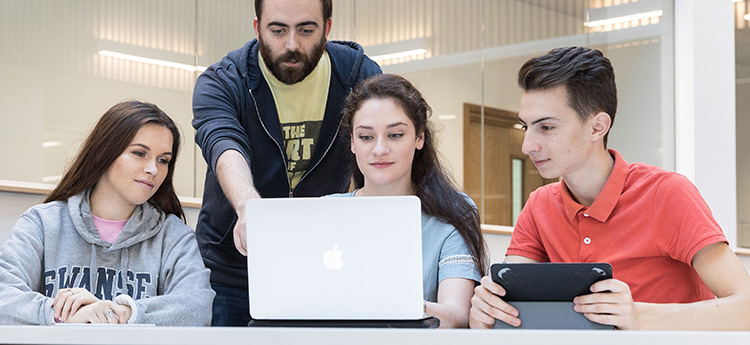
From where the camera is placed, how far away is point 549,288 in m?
1.31

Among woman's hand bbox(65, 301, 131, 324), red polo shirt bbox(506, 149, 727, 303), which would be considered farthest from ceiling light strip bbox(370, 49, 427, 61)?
woman's hand bbox(65, 301, 131, 324)

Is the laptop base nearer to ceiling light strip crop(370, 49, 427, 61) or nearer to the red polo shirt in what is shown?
the red polo shirt

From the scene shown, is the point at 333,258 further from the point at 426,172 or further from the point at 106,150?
the point at 106,150

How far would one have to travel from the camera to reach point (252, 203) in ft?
4.11

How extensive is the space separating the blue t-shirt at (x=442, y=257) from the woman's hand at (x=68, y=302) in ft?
2.49

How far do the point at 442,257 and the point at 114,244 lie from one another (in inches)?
32.8

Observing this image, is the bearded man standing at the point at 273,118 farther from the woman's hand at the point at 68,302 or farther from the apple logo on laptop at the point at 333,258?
the apple logo on laptop at the point at 333,258

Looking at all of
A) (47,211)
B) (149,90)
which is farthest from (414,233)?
(149,90)

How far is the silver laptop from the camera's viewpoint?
1206 millimetres

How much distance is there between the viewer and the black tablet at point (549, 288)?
1281 mm

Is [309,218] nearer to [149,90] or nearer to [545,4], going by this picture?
[149,90]

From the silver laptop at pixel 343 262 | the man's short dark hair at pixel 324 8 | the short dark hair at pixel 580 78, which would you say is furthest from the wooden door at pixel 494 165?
the silver laptop at pixel 343 262

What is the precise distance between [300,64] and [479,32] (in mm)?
3698

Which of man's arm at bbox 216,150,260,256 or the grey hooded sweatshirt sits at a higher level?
man's arm at bbox 216,150,260,256
